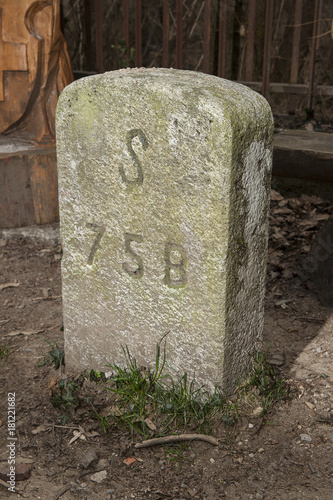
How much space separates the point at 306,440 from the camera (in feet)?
6.93

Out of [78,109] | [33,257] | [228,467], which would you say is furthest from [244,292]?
[33,257]

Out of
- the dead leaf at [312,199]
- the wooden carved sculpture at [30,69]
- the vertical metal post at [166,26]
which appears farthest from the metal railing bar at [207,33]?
the dead leaf at [312,199]

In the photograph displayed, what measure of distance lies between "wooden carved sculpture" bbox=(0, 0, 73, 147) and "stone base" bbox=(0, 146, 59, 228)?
13cm

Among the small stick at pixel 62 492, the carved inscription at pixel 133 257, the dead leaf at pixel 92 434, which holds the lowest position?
the small stick at pixel 62 492

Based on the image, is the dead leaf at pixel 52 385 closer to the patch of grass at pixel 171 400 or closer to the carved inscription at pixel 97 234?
the patch of grass at pixel 171 400

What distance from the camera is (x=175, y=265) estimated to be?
2.04m

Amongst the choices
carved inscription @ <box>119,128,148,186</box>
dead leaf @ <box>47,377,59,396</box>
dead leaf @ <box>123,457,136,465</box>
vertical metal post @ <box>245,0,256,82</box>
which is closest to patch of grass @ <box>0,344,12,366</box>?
dead leaf @ <box>47,377,59,396</box>

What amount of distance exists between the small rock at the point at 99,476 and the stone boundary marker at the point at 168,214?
45cm

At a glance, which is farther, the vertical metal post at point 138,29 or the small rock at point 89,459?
the vertical metal post at point 138,29

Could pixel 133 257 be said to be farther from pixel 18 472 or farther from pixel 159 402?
pixel 18 472

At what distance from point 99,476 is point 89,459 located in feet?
0.23

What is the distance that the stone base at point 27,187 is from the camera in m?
3.92

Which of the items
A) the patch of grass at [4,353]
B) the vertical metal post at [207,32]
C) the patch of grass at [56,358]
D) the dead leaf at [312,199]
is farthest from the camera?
the vertical metal post at [207,32]

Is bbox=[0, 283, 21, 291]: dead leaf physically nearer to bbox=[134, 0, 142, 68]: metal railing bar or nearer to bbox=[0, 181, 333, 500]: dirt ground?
bbox=[0, 181, 333, 500]: dirt ground
